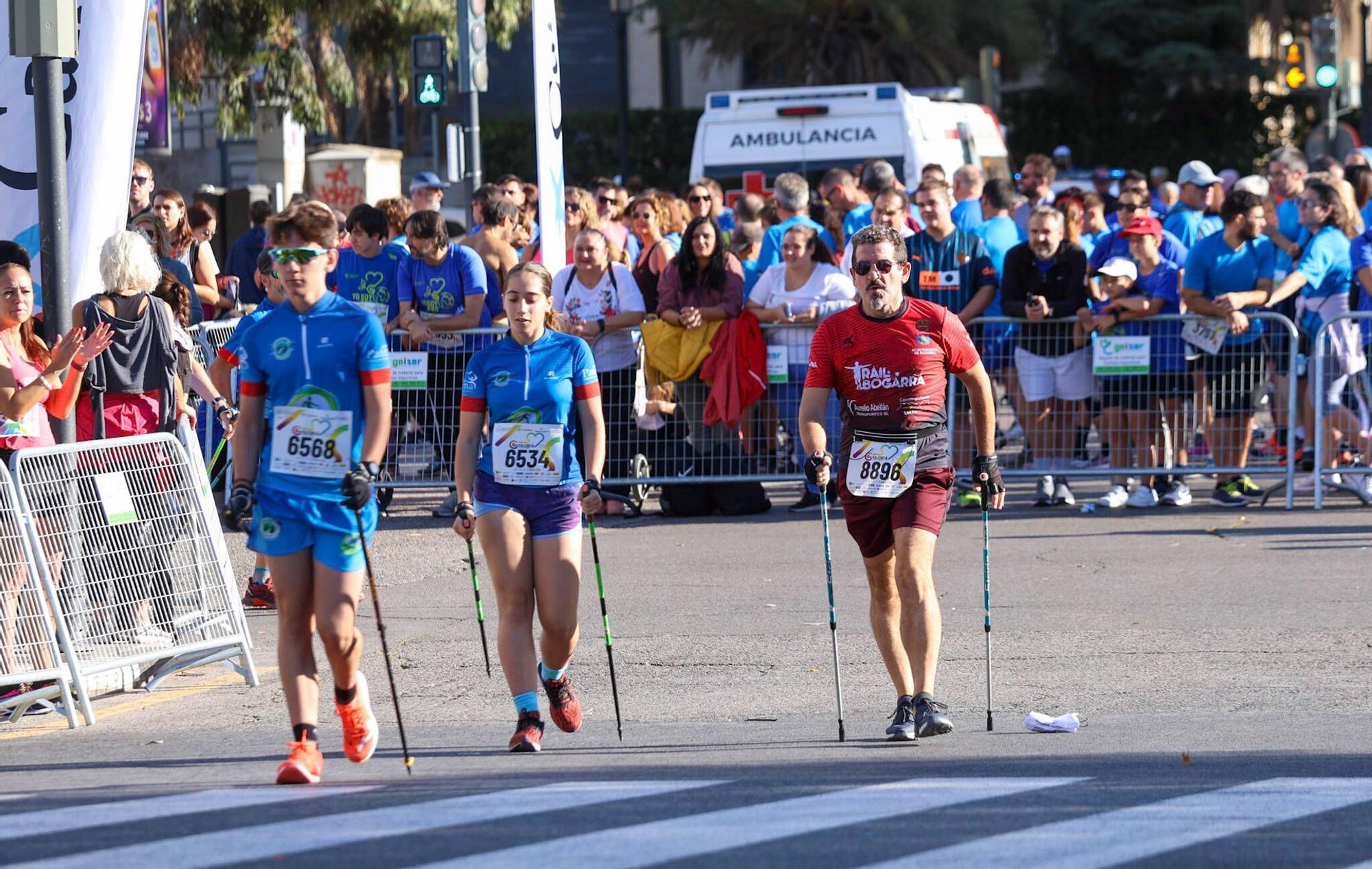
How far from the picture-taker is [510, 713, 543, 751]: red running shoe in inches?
293

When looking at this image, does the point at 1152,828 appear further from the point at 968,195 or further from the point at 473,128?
the point at 473,128

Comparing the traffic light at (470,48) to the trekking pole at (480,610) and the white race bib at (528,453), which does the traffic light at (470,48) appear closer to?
the trekking pole at (480,610)

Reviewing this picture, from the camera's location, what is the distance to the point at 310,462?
6898 millimetres

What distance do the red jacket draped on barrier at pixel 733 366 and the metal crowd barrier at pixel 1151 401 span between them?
1324 millimetres

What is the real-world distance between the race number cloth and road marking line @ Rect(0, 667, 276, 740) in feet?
10.1

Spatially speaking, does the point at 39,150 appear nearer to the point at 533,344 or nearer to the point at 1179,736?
→ the point at 533,344

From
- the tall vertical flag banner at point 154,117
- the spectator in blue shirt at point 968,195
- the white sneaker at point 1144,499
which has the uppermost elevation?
the tall vertical flag banner at point 154,117

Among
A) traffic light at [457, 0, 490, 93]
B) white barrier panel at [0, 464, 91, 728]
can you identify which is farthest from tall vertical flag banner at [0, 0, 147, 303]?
traffic light at [457, 0, 490, 93]

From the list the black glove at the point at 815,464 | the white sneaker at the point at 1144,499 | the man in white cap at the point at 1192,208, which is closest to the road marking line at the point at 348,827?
the black glove at the point at 815,464

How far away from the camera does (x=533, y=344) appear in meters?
7.69

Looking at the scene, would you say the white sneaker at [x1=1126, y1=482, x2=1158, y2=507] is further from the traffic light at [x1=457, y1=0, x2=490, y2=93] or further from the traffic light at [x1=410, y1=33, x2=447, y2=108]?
the traffic light at [x1=410, y1=33, x2=447, y2=108]

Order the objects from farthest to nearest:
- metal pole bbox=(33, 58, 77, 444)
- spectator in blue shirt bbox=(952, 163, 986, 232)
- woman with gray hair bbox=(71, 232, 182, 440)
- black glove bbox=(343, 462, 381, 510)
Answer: spectator in blue shirt bbox=(952, 163, 986, 232) → woman with gray hair bbox=(71, 232, 182, 440) → metal pole bbox=(33, 58, 77, 444) → black glove bbox=(343, 462, 381, 510)

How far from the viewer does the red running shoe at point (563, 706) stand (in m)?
7.62

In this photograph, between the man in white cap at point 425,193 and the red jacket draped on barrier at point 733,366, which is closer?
the red jacket draped on barrier at point 733,366
